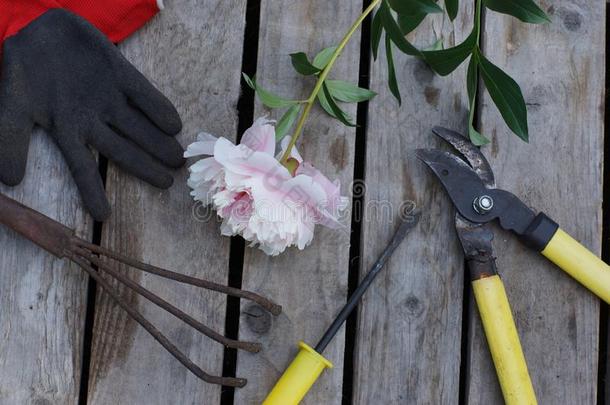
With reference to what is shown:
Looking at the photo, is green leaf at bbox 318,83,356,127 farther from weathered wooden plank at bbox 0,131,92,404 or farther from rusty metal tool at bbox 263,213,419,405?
weathered wooden plank at bbox 0,131,92,404

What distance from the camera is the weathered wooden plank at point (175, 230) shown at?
1009mm

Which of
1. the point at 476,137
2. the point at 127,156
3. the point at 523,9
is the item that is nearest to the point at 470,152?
the point at 476,137

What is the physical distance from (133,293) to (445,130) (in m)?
0.48

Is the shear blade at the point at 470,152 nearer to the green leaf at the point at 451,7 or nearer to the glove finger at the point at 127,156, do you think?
the green leaf at the point at 451,7

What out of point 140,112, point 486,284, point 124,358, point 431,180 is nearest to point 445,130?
point 431,180

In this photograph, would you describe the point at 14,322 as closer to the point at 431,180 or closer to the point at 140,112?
the point at 140,112

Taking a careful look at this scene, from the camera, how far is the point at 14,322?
101 centimetres

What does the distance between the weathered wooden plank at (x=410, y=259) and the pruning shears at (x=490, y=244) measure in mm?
45

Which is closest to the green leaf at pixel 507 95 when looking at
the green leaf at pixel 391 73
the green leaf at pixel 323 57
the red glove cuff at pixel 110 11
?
the green leaf at pixel 391 73

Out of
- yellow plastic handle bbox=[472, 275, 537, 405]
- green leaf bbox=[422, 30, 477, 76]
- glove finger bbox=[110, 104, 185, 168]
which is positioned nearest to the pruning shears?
yellow plastic handle bbox=[472, 275, 537, 405]

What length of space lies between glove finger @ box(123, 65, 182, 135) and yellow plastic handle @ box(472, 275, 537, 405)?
0.47 meters

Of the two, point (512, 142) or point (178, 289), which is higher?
point (512, 142)

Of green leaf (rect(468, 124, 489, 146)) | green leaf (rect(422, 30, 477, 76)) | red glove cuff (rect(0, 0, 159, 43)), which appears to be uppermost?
red glove cuff (rect(0, 0, 159, 43))

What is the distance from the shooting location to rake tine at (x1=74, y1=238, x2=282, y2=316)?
0.95m
